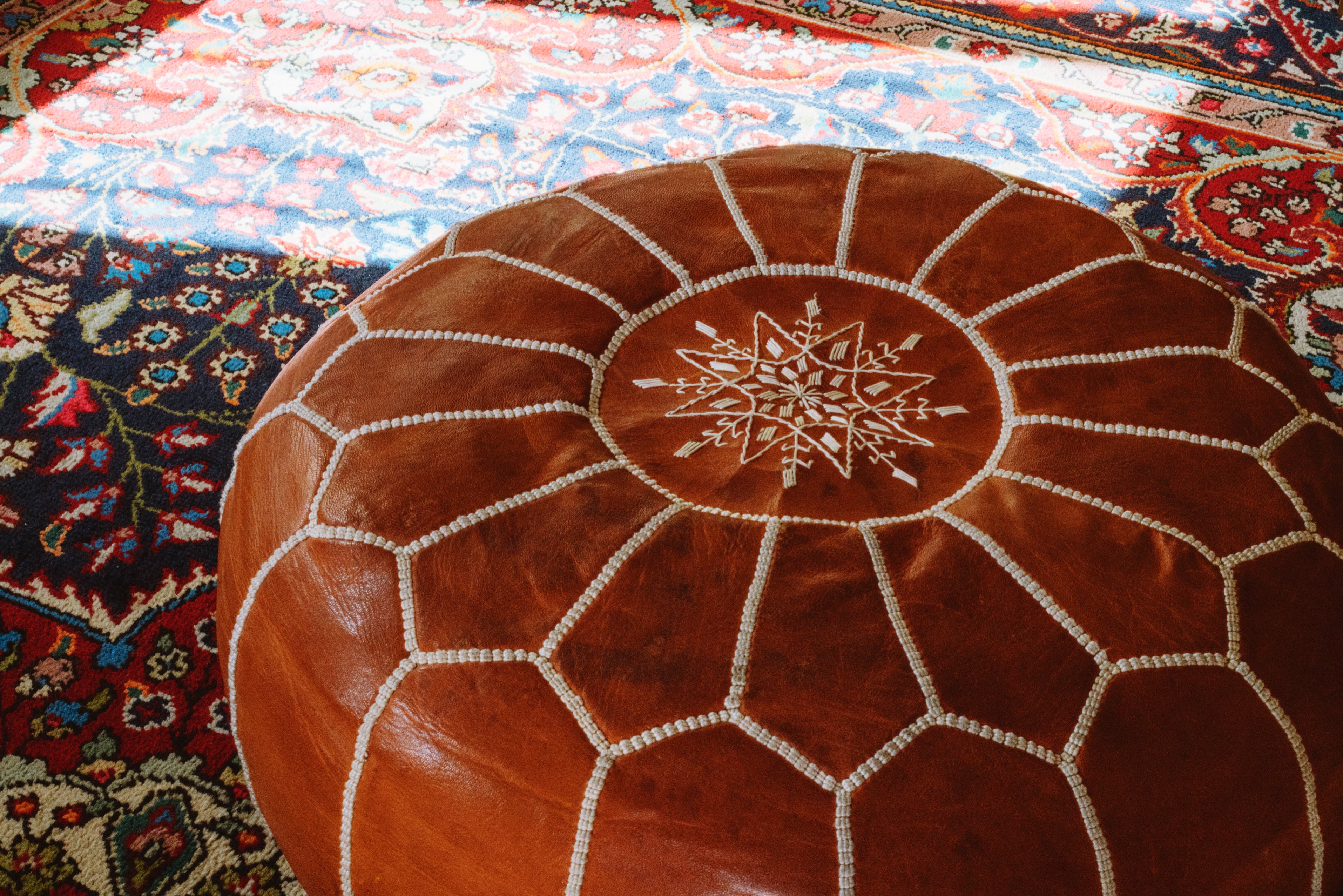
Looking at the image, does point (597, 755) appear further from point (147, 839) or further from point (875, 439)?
point (147, 839)

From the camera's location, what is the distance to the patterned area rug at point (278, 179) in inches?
50.9

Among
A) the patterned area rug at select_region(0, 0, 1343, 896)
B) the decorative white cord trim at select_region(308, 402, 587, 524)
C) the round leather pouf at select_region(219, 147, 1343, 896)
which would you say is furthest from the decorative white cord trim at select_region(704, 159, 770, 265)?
the patterned area rug at select_region(0, 0, 1343, 896)

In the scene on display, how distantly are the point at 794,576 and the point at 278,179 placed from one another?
173 cm

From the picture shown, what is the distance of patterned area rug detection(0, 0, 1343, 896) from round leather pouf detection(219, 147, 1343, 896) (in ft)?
1.28

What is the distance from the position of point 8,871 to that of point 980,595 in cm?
110

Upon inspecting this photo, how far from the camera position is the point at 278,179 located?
7.07 feet

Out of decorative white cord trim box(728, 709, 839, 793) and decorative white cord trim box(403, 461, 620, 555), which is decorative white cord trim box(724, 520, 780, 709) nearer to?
decorative white cord trim box(728, 709, 839, 793)

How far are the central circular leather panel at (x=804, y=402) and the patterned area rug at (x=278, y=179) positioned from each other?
0.69m

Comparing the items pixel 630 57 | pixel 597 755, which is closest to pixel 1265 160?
pixel 630 57

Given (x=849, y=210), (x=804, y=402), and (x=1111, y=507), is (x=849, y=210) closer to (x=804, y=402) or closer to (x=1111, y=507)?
(x=804, y=402)

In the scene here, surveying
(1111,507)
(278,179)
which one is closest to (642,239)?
(1111,507)

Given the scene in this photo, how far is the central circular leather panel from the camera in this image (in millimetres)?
973

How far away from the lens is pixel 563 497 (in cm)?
94

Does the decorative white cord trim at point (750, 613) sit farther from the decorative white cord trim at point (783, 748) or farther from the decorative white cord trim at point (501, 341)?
the decorative white cord trim at point (501, 341)
